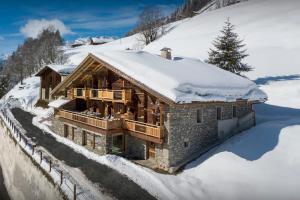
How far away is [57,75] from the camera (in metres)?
49.9

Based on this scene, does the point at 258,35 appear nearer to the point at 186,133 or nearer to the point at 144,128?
the point at 186,133

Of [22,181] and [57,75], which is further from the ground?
[57,75]

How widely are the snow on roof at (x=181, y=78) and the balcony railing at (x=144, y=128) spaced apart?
292 cm

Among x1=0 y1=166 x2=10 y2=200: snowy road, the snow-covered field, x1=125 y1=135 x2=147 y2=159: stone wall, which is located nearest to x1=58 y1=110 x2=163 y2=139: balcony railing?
x1=125 y1=135 x2=147 y2=159: stone wall

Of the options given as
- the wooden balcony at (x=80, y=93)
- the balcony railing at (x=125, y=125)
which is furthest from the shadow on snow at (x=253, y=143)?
the wooden balcony at (x=80, y=93)

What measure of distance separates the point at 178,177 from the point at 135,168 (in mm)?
3083

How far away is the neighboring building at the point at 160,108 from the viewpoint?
2036 cm

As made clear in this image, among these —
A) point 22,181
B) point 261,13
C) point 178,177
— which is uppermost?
point 261,13

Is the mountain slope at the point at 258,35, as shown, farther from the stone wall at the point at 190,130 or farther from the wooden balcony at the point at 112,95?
the wooden balcony at the point at 112,95

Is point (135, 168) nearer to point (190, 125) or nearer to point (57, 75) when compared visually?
point (190, 125)

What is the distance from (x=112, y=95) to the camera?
25672 mm

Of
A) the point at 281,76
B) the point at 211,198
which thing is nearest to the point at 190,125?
the point at 211,198

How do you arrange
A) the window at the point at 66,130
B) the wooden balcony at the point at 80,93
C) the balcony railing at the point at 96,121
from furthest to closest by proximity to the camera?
1. the window at the point at 66,130
2. the wooden balcony at the point at 80,93
3. the balcony railing at the point at 96,121

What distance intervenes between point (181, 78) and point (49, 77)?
35950 mm
